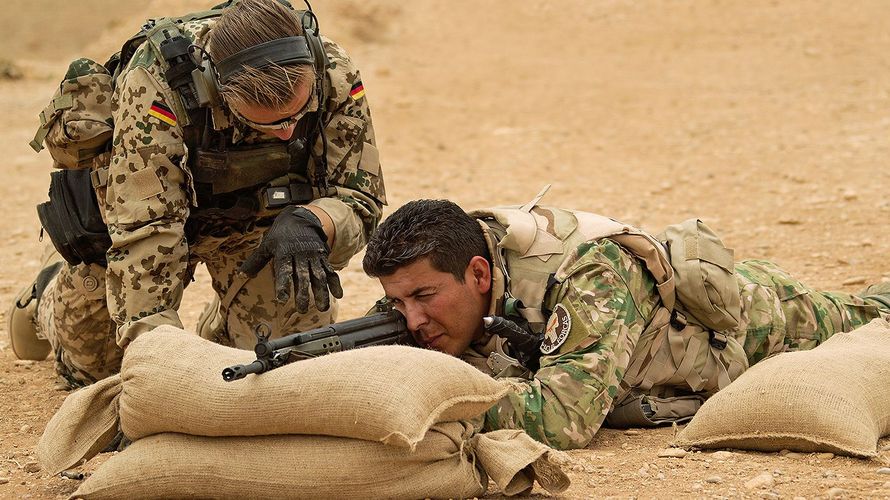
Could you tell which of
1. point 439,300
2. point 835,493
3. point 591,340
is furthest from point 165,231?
point 835,493

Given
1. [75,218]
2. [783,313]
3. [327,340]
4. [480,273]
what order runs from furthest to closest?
[75,218]
[783,313]
[480,273]
[327,340]

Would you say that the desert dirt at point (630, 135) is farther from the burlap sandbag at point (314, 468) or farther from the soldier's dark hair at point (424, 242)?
the soldier's dark hair at point (424, 242)

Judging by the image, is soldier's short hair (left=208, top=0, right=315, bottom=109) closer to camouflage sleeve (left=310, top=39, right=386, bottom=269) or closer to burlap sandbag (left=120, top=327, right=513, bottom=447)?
camouflage sleeve (left=310, top=39, right=386, bottom=269)

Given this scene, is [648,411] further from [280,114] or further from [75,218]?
[75,218]

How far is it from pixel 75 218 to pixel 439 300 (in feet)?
6.15

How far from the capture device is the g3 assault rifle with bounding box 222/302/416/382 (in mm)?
3254

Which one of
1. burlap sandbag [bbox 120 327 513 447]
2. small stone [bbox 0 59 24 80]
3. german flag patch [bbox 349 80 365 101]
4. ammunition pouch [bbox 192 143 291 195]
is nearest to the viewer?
burlap sandbag [bbox 120 327 513 447]

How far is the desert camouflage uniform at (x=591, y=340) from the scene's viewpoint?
371 cm

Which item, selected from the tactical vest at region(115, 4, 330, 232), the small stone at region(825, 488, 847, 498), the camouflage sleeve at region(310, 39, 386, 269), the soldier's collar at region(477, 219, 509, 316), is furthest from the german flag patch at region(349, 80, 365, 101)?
the small stone at region(825, 488, 847, 498)

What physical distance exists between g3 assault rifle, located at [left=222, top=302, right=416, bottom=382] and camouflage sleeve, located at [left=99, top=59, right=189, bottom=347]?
2.59 feet

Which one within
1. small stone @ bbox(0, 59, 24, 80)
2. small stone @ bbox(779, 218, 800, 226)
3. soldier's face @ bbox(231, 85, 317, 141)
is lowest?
small stone @ bbox(779, 218, 800, 226)

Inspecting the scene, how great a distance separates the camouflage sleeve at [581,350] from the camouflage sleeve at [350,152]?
1057 millimetres

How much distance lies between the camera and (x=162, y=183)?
438cm

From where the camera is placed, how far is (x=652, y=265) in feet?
13.3
